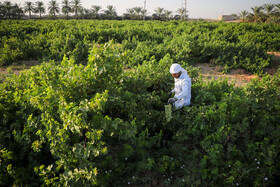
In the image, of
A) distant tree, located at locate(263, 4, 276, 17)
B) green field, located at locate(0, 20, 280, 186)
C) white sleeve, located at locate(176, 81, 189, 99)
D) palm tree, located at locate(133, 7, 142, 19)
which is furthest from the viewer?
palm tree, located at locate(133, 7, 142, 19)

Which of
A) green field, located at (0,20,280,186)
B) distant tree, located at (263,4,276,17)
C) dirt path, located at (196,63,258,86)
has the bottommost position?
green field, located at (0,20,280,186)

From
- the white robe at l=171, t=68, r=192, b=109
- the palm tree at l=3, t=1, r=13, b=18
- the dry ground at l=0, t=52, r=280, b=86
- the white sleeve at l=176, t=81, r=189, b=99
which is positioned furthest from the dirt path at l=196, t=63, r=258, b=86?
the palm tree at l=3, t=1, r=13, b=18

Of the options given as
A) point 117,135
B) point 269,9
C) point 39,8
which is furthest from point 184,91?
point 39,8

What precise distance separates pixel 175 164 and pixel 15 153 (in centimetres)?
278

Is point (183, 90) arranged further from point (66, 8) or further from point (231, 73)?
point (66, 8)

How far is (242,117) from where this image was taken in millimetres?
3969

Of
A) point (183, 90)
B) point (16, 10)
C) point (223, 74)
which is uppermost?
point (16, 10)

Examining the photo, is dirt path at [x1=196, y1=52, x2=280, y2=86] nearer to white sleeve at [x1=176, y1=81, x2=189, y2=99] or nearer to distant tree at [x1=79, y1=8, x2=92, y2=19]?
white sleeve at [x1=176, y1=81, x2=189, y2=99]

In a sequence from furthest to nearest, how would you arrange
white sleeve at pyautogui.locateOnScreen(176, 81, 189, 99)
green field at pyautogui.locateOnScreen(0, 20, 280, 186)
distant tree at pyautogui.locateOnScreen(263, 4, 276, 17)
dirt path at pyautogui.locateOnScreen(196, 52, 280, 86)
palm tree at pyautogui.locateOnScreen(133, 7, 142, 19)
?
palm tree at pyautogui.locateOnScreen(133, 7, 142, 19)
distant tree at pyautogui.locateOnScreen(263, 4, 276, 17)
dirt path at pyautogui.locateOnScreen(196, 52, 280, 86)
white sleeve at pyautogui.locateOnScreen(176, 81, 189, 99)
green field at pyautogui.locateOnScreen(0, 20, 280, 186)

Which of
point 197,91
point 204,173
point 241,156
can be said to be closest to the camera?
point 204,173

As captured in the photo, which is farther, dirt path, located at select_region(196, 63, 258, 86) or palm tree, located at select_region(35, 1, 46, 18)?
palm tree, located at select_region(35, 1, 46, 18)

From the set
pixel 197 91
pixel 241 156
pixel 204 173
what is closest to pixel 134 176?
pixel 204 173

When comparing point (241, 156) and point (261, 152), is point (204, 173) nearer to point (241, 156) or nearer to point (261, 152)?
point (241, 156)

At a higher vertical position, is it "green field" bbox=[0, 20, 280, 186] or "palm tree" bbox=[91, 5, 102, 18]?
"palm tree" bbox=[91, 5, 102, 18]
